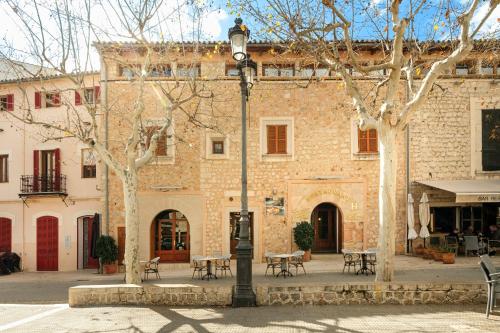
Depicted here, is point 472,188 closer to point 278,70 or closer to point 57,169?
point 278,70

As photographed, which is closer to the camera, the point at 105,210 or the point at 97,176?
the point at 105,210

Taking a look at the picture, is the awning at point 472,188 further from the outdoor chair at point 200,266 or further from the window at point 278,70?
the outdoor chair at point 200,266

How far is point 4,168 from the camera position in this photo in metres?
20.3

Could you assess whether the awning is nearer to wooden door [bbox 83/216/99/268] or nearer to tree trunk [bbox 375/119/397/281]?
tree trunk [bbox 375/119/397/281]

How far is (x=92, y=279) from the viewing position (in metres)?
15.4

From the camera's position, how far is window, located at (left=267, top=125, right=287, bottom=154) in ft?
55.4

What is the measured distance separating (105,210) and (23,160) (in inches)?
247

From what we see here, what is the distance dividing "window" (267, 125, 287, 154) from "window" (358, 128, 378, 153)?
3002mm

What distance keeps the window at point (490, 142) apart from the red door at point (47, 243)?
18.9 m

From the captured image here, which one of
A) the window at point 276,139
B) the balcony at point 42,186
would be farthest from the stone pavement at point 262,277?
the window at point 276,139

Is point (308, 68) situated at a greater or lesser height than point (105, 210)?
greater

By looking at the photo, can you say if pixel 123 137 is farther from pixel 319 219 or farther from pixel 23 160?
pixel 319 219

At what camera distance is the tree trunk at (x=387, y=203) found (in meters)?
8.80

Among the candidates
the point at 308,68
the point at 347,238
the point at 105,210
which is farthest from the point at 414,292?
the point at 105,210
